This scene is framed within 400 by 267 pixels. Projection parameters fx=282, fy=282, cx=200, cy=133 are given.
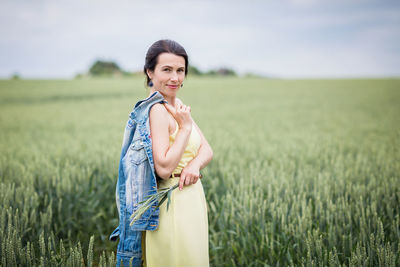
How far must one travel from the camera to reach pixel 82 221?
3.12 m

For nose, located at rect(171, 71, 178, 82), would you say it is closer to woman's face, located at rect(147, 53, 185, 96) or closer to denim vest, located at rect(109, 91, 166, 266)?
woman's face, located at rect(147, 53, 185, 96)

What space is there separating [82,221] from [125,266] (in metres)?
Answer: 1.64

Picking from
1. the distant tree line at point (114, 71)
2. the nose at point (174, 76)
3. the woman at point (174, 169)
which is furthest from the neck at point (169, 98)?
the distant tree line at point (114, 71)

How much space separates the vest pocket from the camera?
158cm

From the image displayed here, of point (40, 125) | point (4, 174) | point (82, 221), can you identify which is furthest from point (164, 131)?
point (40, 125)

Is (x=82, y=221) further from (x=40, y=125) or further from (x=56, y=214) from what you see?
(x=40, y=125)

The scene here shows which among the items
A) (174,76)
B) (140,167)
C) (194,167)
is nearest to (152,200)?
(140,167)

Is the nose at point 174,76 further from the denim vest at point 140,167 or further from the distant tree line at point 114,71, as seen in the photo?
the distant tree line at point 114,71

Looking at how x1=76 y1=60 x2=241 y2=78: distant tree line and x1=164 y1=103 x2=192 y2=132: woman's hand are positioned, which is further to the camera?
x1=76 y1=60 x2=241 y2=78: distant tree line

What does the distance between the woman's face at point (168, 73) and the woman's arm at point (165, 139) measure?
139mm

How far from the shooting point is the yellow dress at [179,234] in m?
1.58

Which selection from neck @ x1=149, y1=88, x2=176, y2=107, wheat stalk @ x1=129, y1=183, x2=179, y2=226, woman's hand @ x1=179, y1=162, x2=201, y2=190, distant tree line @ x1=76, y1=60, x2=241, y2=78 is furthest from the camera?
distant tree line @ x1=76, y1=60, x2=241, y2=78

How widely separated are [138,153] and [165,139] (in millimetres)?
182

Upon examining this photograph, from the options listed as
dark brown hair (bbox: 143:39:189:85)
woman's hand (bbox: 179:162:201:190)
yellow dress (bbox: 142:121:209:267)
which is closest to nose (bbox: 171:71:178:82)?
dark brown hair (bbox: 143:39:189:85)
